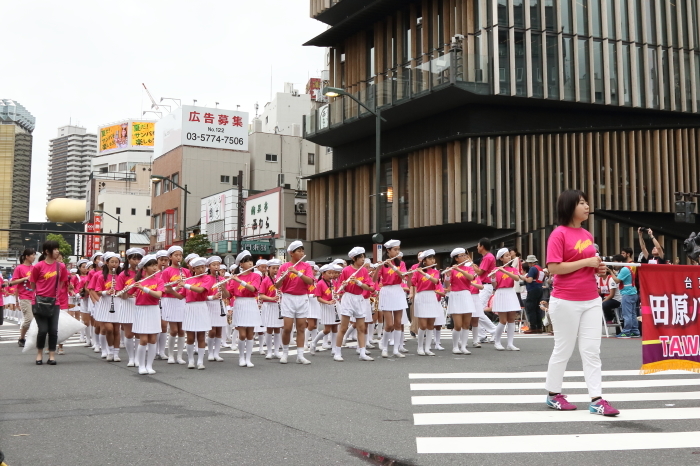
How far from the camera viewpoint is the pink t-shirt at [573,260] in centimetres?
742

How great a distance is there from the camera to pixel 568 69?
33.3 meters

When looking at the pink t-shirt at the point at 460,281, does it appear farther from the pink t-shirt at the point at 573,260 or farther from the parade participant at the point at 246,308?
the pink t-shirt at the point at 573,260

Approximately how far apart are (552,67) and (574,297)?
91.3 ft

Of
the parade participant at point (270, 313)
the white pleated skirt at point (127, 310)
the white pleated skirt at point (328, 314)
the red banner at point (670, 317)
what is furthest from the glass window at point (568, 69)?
the red banner at point (670, 317)

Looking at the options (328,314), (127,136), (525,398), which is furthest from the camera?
(127,136)

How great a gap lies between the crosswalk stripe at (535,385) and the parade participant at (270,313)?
187 inches

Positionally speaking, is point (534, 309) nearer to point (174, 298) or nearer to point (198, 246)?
point (174, 298)

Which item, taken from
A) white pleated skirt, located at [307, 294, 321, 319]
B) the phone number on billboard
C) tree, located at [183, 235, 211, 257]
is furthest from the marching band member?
the phone number on billboard

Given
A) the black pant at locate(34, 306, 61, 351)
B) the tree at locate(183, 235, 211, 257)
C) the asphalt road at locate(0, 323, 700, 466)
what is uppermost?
the tree at locate(183, 235, 211, 257)

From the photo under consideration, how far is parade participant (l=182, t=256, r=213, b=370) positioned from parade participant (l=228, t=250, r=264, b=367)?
0.57m

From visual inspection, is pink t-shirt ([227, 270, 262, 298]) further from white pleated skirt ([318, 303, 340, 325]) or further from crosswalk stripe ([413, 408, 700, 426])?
crosswalk stripe ([413, 408, 700, 426])

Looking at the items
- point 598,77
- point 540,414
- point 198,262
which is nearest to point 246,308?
point 198,262

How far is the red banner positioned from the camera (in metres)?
8.51

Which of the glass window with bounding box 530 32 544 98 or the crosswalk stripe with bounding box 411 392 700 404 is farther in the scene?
the glass window with bounding box 530 32 544 98
